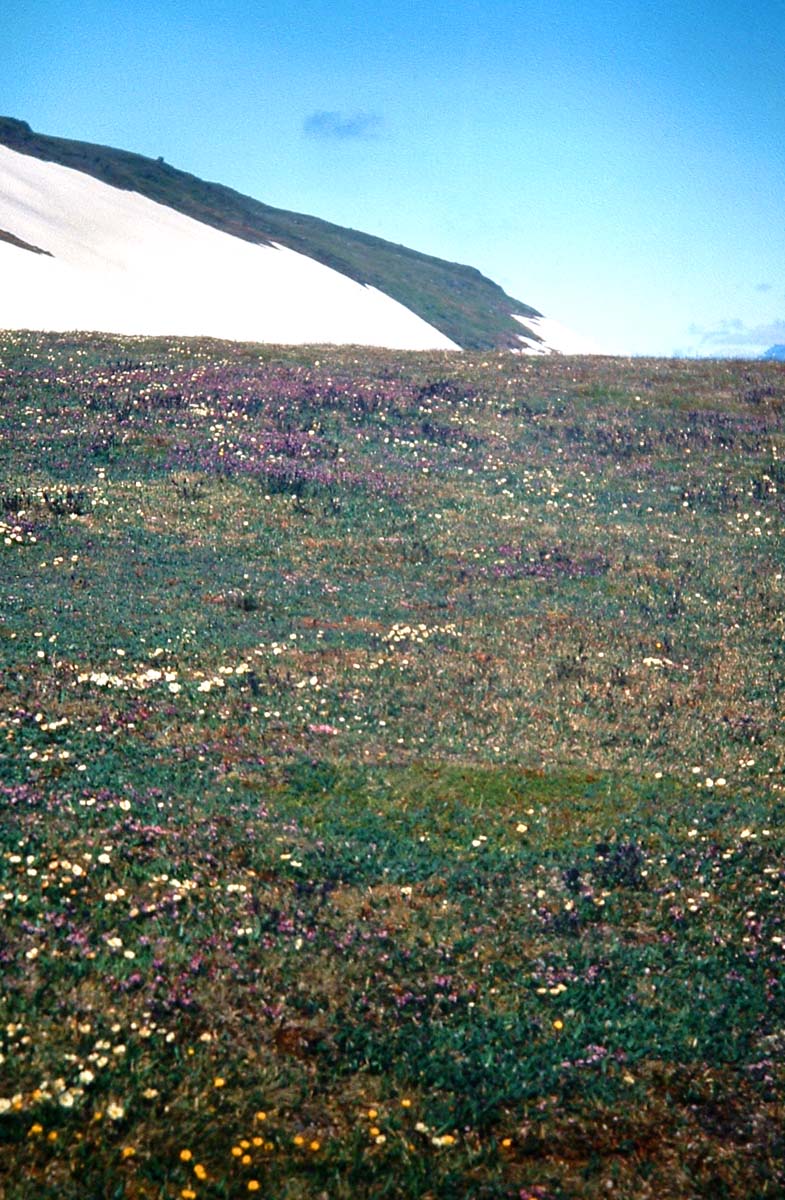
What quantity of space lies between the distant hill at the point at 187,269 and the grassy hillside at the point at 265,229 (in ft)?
1.35

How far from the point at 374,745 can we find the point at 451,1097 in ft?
23.2

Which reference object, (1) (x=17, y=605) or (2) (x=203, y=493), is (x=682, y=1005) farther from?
(2) (x=203, y=493)

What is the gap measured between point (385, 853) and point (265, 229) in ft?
531

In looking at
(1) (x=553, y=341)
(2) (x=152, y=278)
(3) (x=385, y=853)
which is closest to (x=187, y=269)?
(2) (x=152, y=278)

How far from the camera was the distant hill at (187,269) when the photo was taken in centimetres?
9475

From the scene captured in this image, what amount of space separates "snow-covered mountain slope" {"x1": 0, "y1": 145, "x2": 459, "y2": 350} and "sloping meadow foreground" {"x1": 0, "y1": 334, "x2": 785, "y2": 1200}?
190ft

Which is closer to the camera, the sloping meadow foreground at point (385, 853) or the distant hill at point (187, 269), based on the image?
the sloping meadow foreground at point (385, 853)

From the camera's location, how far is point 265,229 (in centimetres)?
16075

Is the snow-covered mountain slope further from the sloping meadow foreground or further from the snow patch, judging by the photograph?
the sloping meadow foreground

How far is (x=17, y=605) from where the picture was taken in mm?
20297

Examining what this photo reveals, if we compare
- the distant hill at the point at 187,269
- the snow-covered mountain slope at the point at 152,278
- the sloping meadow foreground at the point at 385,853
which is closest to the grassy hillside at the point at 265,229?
the distant hill at the point at 187,269

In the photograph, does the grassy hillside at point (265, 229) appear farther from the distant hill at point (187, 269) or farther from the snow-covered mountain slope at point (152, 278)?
the snow-covered mountain slope at point (152, 278)

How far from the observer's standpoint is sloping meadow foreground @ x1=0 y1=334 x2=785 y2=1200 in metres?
7.89

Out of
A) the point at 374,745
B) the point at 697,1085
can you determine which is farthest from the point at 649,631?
the point at 697,1085
